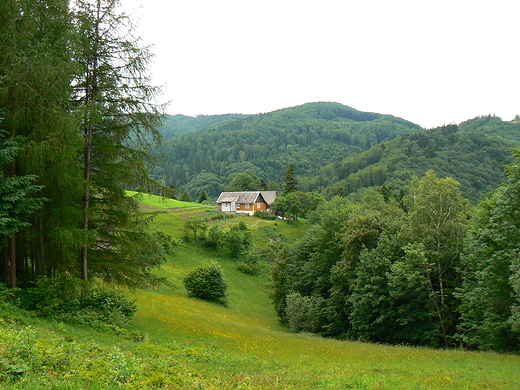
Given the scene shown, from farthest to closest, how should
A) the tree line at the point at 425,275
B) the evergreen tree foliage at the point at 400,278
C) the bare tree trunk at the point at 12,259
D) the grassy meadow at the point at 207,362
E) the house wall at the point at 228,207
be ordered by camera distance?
the house wall at the point at 228,207
the evergreen tree foliage at the point at 400,278
the tree line at the point at 425,275
the bare tree trunk at the point at 12,259
the grassy meadow at the point at 207,362

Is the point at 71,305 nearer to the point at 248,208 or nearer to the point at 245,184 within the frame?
the point at 248,208

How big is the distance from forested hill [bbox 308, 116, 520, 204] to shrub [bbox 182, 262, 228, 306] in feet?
304

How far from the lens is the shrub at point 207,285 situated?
105 ft

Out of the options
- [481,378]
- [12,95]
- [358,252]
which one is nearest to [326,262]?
[358,252]

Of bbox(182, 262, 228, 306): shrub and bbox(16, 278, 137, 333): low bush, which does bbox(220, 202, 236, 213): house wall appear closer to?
bbox(182, 262, 228, 306): shrub

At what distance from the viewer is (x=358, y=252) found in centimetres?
2933

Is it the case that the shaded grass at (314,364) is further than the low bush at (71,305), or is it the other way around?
the low bush at (71,305)

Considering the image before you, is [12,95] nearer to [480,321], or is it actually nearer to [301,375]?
[301,375]

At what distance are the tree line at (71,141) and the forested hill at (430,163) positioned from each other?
109851mm

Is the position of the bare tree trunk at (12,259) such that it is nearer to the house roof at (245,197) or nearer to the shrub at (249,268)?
the shrub at (249,268)

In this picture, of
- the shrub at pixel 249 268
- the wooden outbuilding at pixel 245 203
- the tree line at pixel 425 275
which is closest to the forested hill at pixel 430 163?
the wooden outbuilding at pixel 245 203

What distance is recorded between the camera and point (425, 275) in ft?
82.5

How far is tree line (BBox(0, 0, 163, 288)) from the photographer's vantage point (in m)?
11.7

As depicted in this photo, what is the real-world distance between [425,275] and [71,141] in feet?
77.3
